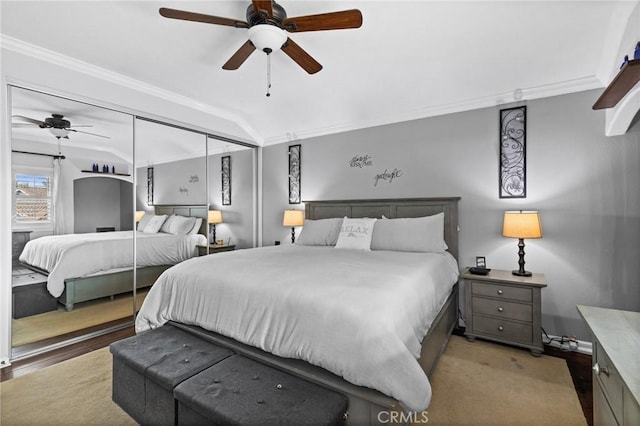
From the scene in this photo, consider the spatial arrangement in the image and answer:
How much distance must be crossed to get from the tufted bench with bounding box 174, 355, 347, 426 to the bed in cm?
11

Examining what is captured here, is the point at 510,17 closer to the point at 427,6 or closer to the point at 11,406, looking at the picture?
the point at 427,6

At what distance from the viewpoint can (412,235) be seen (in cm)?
309

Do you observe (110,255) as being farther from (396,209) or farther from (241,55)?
(396,209)

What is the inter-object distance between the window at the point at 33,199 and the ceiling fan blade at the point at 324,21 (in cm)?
251

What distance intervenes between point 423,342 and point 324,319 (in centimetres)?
73

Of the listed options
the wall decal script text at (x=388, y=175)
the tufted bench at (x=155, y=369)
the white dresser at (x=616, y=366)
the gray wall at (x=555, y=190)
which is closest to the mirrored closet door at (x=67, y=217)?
the tufted bench at (x=155, y=369)

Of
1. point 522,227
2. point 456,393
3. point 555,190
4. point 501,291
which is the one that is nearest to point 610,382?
point 456,393

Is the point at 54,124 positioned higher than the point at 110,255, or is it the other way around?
the point at 54,124

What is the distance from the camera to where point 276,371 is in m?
1.60

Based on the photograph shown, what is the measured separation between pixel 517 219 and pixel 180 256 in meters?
3.82

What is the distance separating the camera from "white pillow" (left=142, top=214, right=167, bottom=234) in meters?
3.40

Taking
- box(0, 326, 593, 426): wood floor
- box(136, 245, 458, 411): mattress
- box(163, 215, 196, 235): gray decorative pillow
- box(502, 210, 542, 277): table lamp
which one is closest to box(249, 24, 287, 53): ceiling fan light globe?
box(136, 245, 458, 411): mattress

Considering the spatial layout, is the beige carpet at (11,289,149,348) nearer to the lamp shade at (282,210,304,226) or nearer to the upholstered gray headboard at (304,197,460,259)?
the lamp shade at (282,210,304,226)

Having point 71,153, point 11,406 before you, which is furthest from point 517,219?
point 71,153
